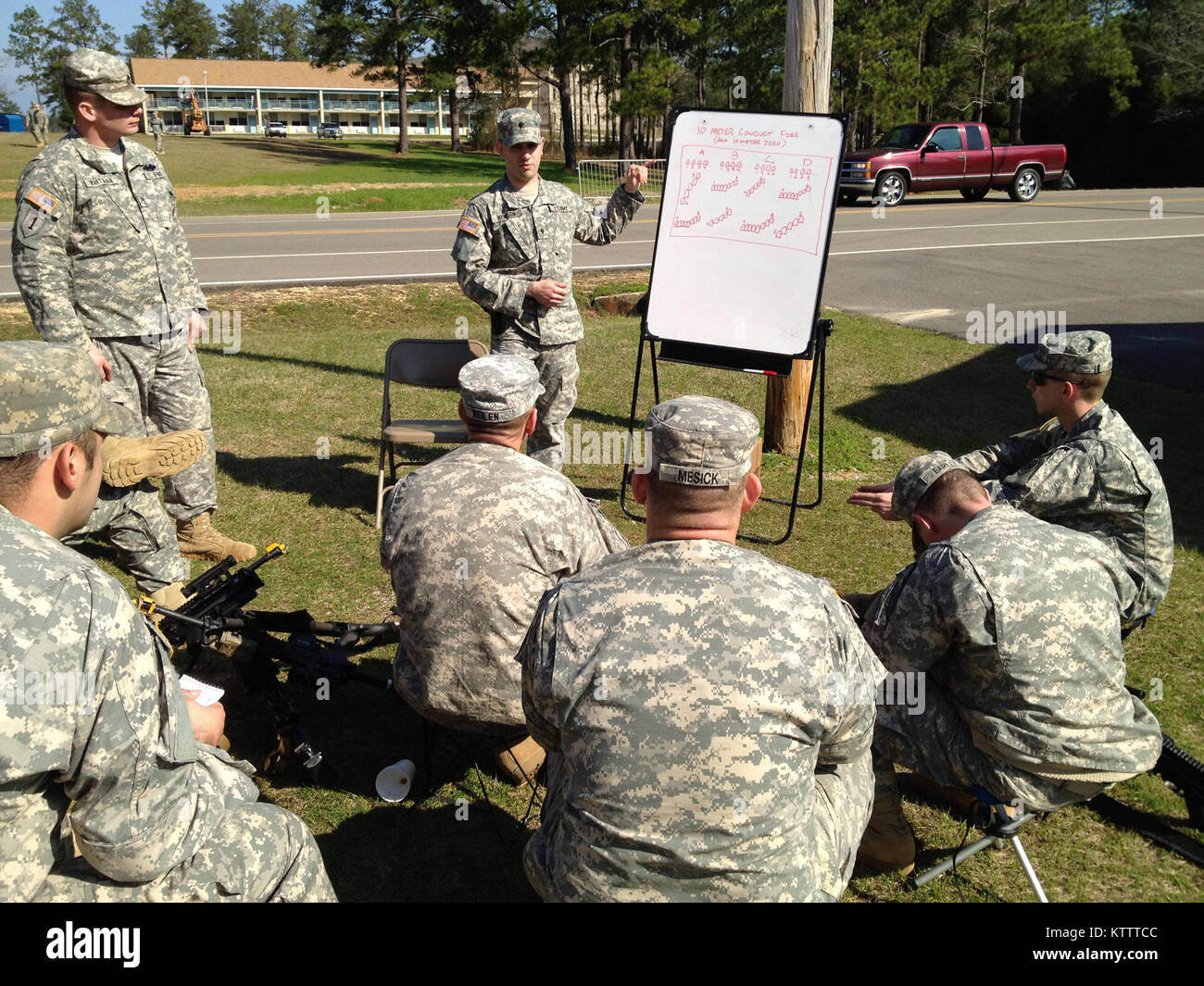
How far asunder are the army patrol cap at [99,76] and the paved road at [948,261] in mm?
7991

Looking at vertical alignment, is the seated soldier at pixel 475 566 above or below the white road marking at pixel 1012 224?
below

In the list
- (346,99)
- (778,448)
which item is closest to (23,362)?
(778,448)

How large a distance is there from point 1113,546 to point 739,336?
2356 mm

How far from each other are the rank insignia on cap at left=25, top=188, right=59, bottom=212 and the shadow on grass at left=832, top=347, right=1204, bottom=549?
564 centimetres

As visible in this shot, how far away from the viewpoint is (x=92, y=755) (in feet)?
5.99

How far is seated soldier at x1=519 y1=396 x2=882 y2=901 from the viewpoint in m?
1.95

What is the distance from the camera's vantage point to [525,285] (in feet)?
18.0

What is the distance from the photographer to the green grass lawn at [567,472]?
3.14 meters

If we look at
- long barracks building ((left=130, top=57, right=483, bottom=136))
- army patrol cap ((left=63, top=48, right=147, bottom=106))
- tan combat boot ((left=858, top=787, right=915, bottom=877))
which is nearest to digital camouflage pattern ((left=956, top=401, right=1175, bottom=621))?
tan combat boot ((left=858, top=787, right=915, bottom=877))

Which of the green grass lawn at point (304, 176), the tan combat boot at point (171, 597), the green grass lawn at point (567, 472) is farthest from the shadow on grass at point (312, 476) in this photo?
the green grass lawn at point (304, 176)

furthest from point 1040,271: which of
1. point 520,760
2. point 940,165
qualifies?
point 520,760

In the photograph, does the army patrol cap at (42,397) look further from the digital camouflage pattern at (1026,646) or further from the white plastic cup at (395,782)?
the digital camouflage pattern at (1026,646)

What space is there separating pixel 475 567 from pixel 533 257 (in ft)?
10.2

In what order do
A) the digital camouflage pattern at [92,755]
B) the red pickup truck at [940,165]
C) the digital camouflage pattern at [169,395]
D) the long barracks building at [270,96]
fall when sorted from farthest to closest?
1. the long barracks building at [270,96]
2. the red pickup truck at [940,165]
3. the digital camouflage pattern at [169,395]
4. the digital camouflage pattern at [92,755]
